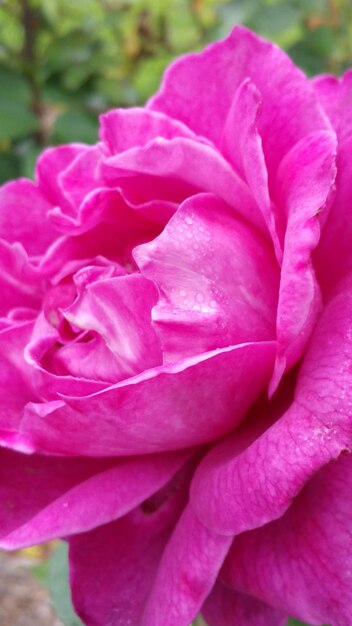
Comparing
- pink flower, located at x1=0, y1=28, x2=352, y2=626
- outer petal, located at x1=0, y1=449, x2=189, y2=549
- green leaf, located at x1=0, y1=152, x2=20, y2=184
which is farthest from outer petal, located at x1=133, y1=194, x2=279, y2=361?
green leaf, located at x1=0, y1=152, x2=20, y2=184

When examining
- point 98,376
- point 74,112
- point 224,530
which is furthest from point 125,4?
point 224,530

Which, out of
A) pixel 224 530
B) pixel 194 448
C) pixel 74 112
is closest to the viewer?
pixel 224 530

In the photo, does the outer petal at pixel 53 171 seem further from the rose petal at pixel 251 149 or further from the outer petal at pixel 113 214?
the rose petal at pixel 251 149

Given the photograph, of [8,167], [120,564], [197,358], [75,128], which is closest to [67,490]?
[120,564]

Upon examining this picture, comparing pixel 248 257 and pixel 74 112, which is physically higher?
pixel 248 257

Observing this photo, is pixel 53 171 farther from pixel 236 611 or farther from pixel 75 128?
pixel 75 128

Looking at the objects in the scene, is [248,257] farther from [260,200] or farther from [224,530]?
[224,530]

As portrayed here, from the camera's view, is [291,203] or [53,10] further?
[53,10]
